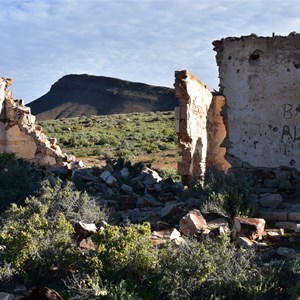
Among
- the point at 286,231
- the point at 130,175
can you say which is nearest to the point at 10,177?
the point at 130,175

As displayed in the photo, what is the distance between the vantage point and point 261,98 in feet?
36.5

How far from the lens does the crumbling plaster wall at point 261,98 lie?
35.8ft

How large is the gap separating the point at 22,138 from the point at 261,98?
7142 mm

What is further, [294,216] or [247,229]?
[294,216]

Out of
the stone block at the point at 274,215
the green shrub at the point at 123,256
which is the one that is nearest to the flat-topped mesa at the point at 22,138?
the stone block at the point at 274,215

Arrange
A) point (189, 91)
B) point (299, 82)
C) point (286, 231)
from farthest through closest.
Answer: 1. point (189, 91)
2. point (299, 82)
3. point (286, 231)

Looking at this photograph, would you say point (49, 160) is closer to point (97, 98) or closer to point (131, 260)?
point (131, 260)

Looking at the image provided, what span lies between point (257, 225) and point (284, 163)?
3.81 meters

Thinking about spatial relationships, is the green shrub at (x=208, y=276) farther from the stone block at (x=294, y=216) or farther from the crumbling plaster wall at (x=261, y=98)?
the crumbling plaster wall at (x=261, y=98)

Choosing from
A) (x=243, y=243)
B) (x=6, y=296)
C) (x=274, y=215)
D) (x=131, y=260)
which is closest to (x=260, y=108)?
(x=274, y=215)

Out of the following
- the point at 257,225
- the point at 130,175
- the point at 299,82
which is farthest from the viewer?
the point at 130,175

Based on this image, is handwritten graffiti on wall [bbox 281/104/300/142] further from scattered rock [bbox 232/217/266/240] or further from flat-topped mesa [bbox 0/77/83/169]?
flat-topped mesa [bbox 0/77/83/169]

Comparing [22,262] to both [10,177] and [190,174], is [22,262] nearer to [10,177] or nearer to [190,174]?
[10,177]

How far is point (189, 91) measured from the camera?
11891 mm
